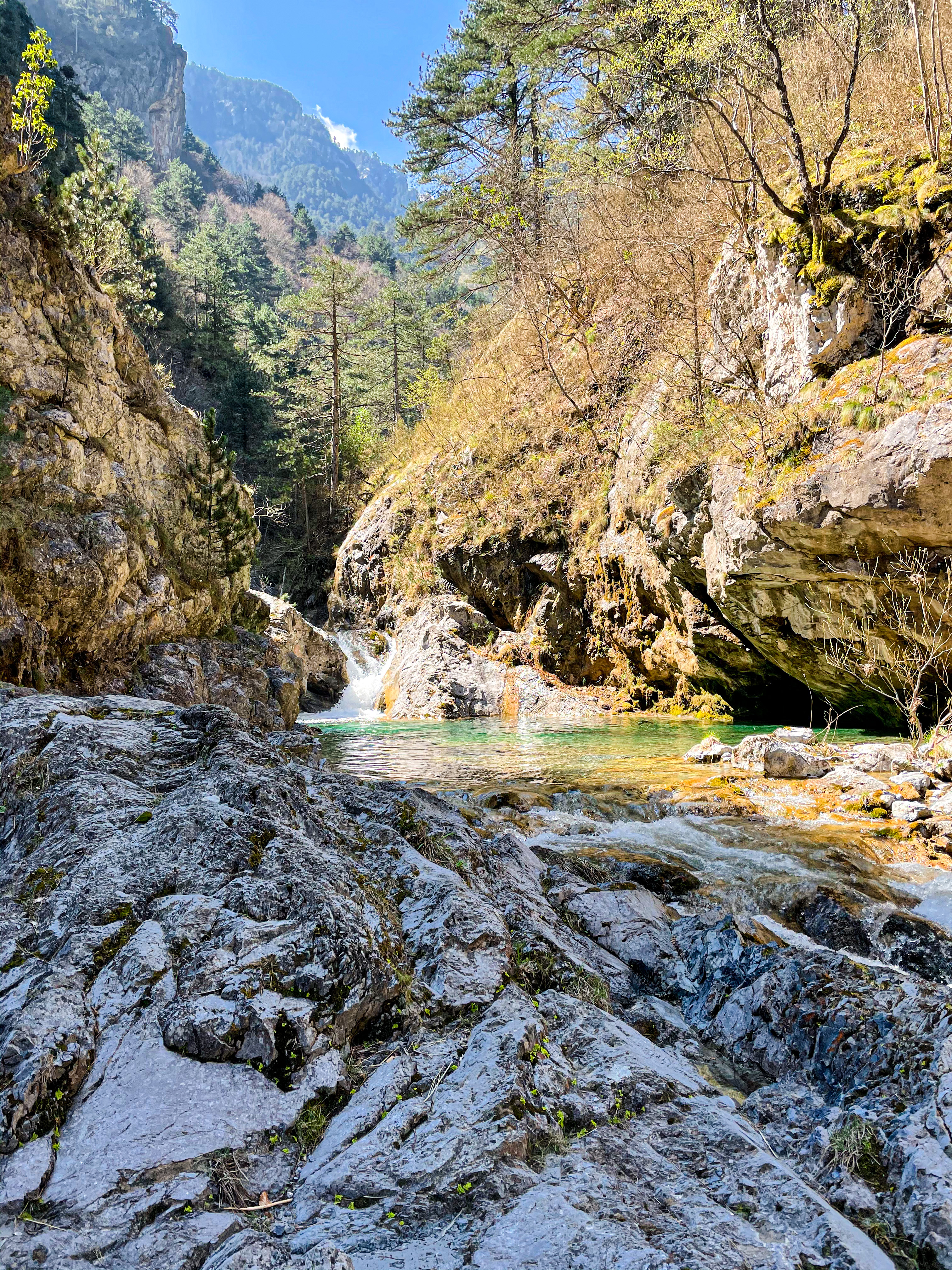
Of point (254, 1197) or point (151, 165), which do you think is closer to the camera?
point (254, 1197)

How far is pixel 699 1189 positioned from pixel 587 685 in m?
16.3

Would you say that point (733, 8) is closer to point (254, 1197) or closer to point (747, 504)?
point (747, 504)

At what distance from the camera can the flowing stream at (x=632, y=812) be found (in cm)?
561

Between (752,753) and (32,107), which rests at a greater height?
(32,107)

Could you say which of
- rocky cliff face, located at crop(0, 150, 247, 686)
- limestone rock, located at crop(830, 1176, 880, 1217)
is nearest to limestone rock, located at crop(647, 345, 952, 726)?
limestone rock, located at crop(830, 1176, 880, 1217)

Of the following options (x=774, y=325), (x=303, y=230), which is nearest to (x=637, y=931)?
(x=774, y=325)

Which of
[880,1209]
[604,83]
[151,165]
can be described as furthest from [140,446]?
[151,165]

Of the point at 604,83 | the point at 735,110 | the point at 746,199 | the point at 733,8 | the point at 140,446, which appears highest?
the point at 604,83

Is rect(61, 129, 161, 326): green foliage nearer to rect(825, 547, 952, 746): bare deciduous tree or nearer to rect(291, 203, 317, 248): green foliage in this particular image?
rect(825, 547, 952, 746): bare deciduous tree

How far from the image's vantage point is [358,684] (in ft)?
71.1

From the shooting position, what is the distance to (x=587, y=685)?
18.2m

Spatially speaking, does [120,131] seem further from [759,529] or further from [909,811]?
[909,811]

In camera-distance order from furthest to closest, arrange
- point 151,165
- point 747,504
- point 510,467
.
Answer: point 151,165
point 510,467
point 747,504

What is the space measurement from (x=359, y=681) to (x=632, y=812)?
49.8 feet
